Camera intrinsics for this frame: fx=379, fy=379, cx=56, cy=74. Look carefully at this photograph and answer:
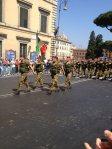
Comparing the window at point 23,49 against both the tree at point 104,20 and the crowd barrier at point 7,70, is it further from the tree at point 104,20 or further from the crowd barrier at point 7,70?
the tree at point 104,20

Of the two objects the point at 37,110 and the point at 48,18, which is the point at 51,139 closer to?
the point at 37,110

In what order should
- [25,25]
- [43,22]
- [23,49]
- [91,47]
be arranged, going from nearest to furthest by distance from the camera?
[23,49]
[25,25]
[43,22]
[91,47]

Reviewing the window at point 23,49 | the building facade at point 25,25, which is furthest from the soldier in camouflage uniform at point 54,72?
the window at point 23,49

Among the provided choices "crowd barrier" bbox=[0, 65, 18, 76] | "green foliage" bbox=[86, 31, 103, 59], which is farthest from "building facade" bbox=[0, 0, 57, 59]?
"green foliage" bbox=[86, 31, 103, 59]

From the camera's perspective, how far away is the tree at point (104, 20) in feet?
201

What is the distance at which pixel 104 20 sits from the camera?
62.1 meters

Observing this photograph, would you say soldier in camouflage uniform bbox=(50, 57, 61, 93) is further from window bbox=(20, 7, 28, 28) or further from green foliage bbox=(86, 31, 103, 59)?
green foliage bbox=(86, 31, 103, 59)

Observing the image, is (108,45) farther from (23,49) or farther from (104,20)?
(23,49)

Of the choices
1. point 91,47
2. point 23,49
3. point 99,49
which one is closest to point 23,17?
point 23,49

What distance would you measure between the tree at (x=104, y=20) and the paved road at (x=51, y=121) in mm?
45967

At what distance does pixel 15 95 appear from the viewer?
658 inches

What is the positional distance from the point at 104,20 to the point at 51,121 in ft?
173

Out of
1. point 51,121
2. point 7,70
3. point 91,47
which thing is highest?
point 91,47

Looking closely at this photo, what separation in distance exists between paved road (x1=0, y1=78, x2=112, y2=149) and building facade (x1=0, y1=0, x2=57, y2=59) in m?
18.6
